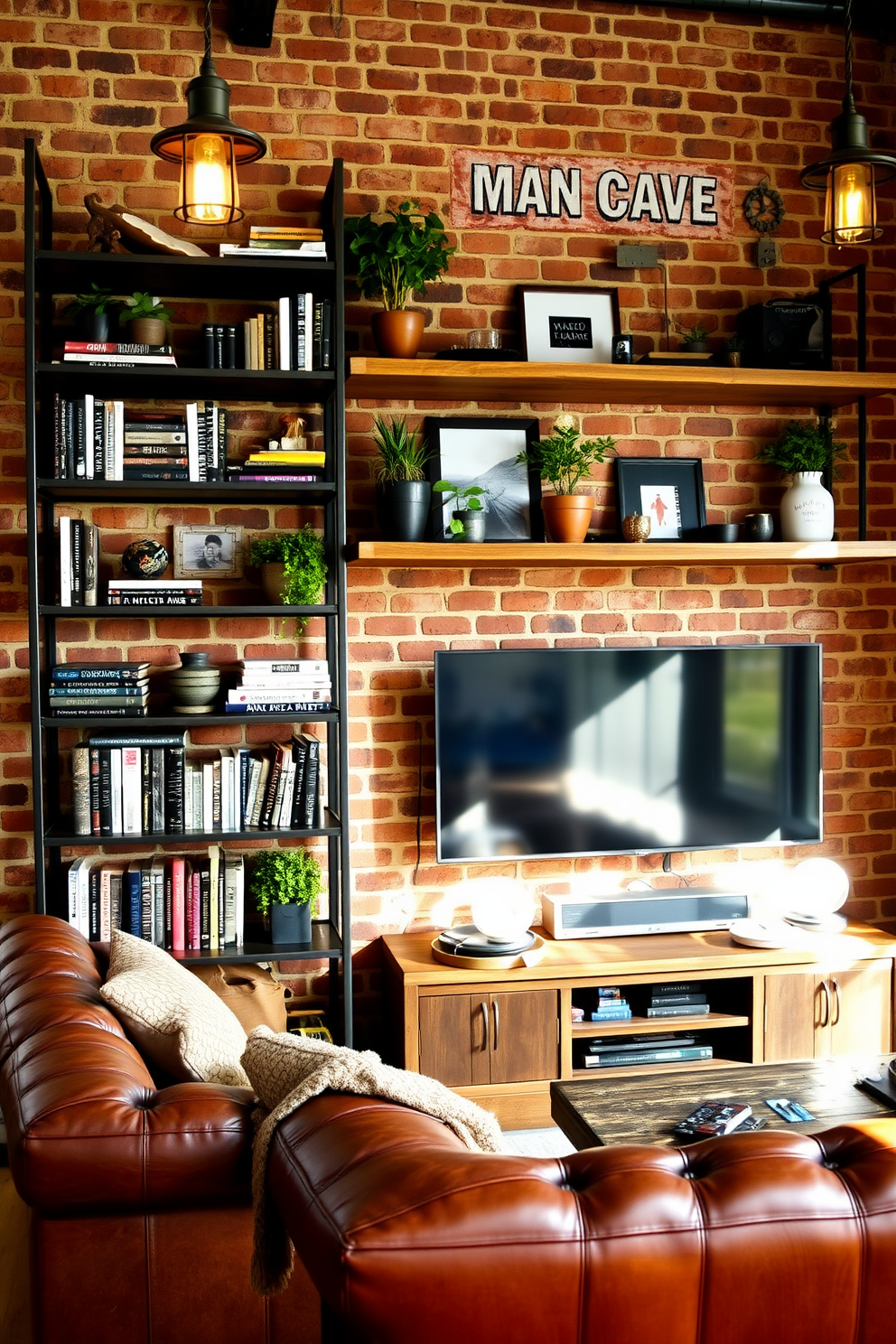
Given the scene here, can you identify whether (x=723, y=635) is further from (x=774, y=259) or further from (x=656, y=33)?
(x=656, y=33)

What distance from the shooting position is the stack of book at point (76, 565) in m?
3.11

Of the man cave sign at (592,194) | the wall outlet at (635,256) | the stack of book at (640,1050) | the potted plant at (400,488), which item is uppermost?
the man cave sign at (592,194)

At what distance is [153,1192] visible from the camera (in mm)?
1664

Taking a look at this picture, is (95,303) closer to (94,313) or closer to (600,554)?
(94,313)

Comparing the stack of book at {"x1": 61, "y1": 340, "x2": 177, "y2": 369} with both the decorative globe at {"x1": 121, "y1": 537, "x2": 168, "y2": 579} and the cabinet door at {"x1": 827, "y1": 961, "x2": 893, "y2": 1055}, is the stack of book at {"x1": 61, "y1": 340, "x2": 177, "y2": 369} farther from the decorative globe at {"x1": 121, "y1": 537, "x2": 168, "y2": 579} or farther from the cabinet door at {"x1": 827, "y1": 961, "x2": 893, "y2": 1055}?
the cabinet door at {"x1": 827, "y1": 961, "x2": 893, "y2": 1055}

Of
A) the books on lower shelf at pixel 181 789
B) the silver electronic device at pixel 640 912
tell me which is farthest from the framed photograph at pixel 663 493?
the books on lower shelf at pixel 181 789

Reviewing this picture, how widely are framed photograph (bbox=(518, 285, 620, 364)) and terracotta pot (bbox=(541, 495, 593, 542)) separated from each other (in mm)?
456

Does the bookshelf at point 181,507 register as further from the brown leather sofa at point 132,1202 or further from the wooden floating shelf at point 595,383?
the brown leather sofa at point 132,1202

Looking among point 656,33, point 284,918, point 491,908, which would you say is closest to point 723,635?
point 491,908

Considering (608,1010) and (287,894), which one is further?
(608,1010)

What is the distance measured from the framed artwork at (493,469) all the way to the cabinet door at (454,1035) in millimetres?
1394

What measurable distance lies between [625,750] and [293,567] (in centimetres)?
120

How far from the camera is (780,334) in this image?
3682mm

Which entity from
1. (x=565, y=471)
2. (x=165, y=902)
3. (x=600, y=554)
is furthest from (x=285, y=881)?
(x=565, y=471)
